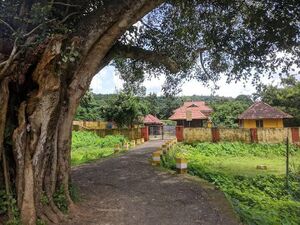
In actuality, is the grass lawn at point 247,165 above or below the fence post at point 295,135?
below

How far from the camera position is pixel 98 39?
805 cm

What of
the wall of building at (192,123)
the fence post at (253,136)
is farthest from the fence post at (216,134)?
the wall of building at (192,123)

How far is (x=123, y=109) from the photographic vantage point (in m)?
38.8

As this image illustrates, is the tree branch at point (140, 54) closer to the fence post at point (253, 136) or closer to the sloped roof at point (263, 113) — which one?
the fence post at point (253, 136)

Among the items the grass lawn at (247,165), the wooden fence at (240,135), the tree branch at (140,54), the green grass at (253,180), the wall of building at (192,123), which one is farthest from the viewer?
the wall of building at (192,123)

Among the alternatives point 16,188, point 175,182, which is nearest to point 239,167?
point 175,182

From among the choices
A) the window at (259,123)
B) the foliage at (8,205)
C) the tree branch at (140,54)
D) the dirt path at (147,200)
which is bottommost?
the dirt path at (147,200)

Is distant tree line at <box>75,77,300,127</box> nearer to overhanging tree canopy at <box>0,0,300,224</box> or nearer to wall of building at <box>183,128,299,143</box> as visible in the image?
wall of building at <box>183,128,299,143</box>

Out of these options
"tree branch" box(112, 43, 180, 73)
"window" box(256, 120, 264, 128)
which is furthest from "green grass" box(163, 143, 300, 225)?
"window" box(256, 120, 264, 128)

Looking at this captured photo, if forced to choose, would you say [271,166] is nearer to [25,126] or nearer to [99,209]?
[99,209]

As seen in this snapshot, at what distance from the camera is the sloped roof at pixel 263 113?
4041 cm

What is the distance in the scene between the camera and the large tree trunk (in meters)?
6.56

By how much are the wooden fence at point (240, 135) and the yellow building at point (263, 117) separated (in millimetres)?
9560

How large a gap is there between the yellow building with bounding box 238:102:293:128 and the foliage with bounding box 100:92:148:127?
11549mm
